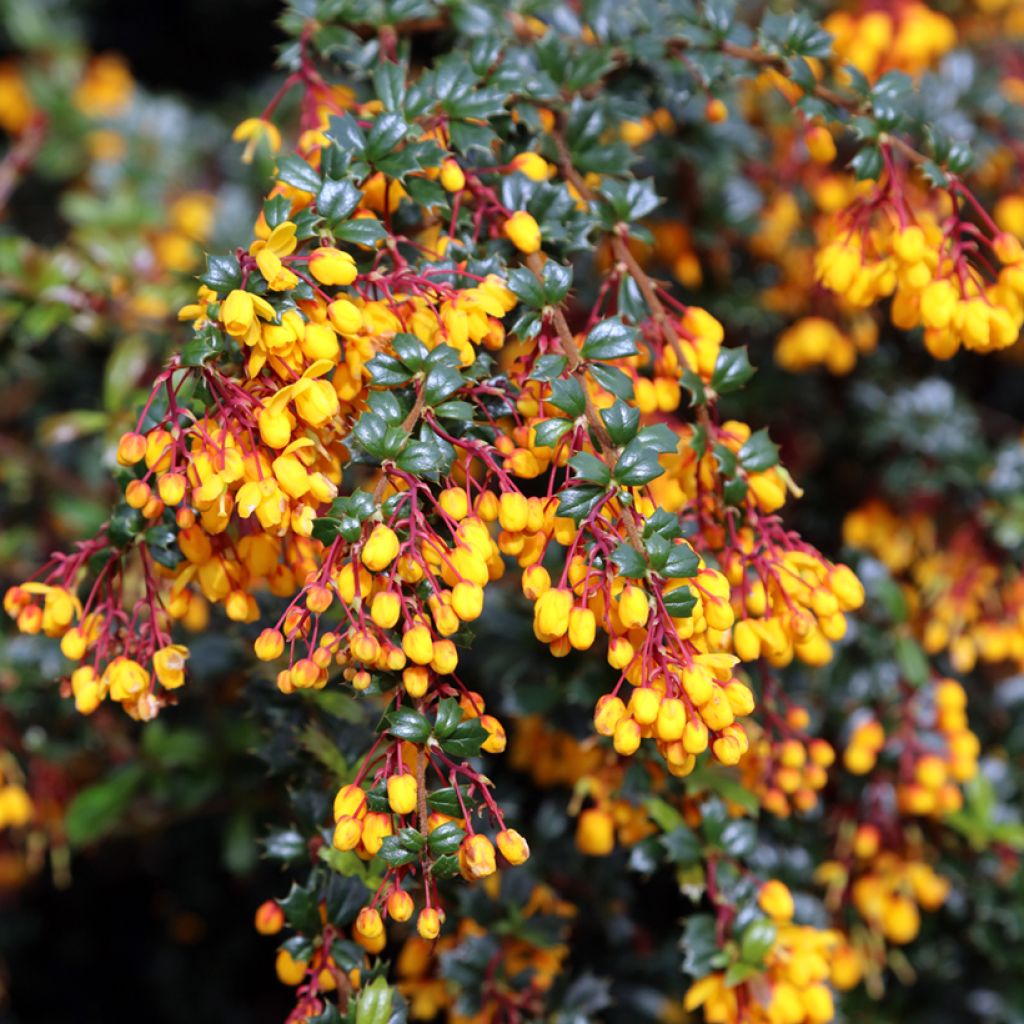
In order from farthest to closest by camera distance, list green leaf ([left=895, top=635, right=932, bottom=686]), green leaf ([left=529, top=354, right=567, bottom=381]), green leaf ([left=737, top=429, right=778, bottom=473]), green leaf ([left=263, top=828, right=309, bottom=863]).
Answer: green leaf ([left=895, top=635, right=932, bottom=686]) < green leaf ([left=263, top=828, right=309, bottom=863]) < green leaf ([left=737, top=429, right=778, bottom=473]) < green leaf ([left=529, top=354, right=567, bottom=381])

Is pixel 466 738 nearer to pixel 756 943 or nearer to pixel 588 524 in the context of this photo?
pixel 588 524

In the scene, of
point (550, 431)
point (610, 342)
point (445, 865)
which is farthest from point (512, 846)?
point (610, 342)

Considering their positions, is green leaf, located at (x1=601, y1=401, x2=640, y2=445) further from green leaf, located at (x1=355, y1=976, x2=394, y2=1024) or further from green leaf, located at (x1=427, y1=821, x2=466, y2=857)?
green leaf, located at (x1=355, y1=976, x2=394, y2=1024)

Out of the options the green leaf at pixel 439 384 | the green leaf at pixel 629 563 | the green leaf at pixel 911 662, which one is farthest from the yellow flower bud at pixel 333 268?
the green leaf at pixel 911 662

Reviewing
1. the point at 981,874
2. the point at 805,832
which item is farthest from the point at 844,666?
the point at 981,874

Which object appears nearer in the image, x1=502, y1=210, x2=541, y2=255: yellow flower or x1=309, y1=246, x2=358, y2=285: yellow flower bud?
x1=309, y1=246, x2=358, y2=285: yellow flower bud

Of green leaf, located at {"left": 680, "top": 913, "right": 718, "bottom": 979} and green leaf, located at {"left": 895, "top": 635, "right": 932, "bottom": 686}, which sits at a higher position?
green leaf, located at {"left": 895, "top": 635, "right": 932, "bottom": 686}

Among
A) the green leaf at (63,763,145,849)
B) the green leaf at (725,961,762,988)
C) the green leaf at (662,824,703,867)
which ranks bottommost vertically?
the green leaf at (63,763,145,849)

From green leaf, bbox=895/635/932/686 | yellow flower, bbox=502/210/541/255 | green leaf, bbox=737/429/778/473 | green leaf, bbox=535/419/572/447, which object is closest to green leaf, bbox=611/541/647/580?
green leaf, bbox=535/419/572/447
